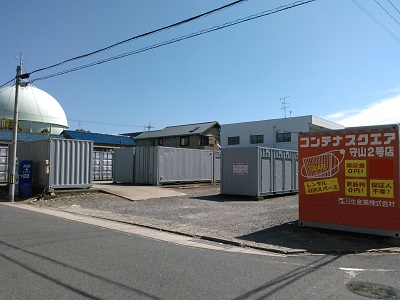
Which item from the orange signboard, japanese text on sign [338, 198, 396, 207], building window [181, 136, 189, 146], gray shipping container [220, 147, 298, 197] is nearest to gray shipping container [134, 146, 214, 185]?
gray shipping container [220, 147, 298, 197]

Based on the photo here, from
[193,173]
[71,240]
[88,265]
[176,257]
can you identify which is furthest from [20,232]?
[193,173]

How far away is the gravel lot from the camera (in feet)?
28.2

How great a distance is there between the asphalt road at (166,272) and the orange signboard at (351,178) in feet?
5.28

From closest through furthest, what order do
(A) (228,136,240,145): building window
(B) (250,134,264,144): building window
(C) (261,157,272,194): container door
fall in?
(C) (261,157,272,194): container door < (B) (250,134,264,144): building window < (A) (228,136,240,145): building window

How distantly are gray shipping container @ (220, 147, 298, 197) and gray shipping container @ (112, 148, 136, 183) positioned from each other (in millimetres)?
8900

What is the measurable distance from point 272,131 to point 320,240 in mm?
50918

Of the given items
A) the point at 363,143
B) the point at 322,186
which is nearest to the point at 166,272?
the point at 322,186

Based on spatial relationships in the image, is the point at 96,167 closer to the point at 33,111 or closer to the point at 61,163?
the point at 61,163

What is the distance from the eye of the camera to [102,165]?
31609mm

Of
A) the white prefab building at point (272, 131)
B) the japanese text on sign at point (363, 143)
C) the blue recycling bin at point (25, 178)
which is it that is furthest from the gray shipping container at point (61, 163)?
the white prefab building at point (272, 131)

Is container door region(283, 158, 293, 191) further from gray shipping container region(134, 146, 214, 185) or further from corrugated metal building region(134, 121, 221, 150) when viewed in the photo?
corrugated metal building region(134, 121, 221, 150)

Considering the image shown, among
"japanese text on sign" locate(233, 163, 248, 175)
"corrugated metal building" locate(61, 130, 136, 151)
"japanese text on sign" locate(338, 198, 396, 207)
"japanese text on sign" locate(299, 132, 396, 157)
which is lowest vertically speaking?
"japanese text on sign" locate(338, 198, 396, 207)

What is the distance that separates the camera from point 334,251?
8.04 m

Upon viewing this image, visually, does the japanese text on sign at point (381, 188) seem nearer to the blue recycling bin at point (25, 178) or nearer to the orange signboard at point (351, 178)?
the orange signboard at point (351, 178)
